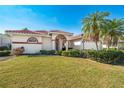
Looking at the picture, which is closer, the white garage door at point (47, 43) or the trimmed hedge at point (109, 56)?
the trimmed hedge at point (109, 56)

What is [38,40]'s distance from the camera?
863 inches

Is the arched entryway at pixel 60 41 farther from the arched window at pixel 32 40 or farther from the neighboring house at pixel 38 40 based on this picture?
the arched window at pixel 32 40

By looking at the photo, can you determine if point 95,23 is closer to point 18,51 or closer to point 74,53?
point 74,53

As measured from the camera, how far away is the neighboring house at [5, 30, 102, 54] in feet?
67.1

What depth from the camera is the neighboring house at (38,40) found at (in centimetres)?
2045

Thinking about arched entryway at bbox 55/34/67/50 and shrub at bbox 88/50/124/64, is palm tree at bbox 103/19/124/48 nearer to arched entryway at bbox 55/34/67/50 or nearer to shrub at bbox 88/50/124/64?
shrub at bbox 88/50/124/64

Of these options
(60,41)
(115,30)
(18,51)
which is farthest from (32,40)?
(115,30)

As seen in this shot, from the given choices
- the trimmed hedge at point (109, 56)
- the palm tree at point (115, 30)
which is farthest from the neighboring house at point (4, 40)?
the trimmed hedge at point (109, 56)

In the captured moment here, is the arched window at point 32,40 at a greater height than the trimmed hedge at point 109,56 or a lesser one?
greater

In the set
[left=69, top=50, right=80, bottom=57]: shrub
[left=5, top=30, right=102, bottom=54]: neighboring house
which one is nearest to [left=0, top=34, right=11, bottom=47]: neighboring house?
[left=5, top=30, right=102, bottom=54]: neighboring house
